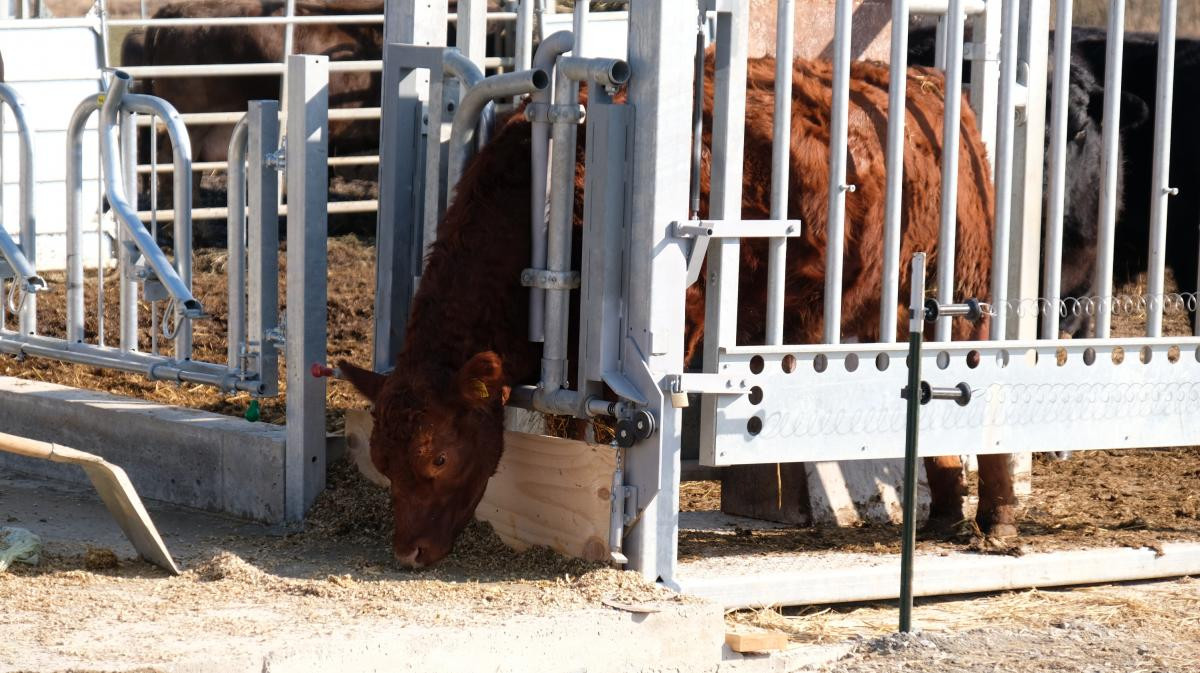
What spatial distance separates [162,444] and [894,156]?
10.0ft

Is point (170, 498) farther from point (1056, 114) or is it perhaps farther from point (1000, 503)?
point (1056, 114)

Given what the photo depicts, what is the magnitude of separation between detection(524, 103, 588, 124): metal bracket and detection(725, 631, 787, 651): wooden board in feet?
5.19

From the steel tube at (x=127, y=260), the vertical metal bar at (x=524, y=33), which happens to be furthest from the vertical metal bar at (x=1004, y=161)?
the steel tube at (x=127, y=260)

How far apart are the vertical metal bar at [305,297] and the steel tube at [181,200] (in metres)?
0.58

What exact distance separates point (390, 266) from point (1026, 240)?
2.31m

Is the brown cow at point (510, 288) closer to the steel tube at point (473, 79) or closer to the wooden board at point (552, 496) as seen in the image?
the wooden board at point (552, 496)

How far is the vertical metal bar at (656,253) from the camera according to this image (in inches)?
189

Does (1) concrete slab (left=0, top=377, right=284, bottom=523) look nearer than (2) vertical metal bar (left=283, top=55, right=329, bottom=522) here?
No

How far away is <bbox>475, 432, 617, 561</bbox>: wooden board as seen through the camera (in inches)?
195

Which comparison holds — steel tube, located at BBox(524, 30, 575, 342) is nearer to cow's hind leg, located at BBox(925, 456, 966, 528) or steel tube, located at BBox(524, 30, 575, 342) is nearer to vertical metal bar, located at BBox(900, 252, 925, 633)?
vertical metal bar, located at BBox(900, 252, 925, 633)

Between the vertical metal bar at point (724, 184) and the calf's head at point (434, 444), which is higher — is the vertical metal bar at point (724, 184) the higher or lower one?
the higher one

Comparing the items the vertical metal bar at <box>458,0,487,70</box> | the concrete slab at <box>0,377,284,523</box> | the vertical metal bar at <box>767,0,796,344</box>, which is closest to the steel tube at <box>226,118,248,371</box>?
the concrete slab at <box>0,377,284,523</box>

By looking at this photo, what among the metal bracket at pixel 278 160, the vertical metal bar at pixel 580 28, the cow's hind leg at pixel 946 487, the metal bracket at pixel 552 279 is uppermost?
the vertical metal bar at pixel 580 28

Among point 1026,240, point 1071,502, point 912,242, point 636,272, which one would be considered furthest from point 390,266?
point 1071,502
